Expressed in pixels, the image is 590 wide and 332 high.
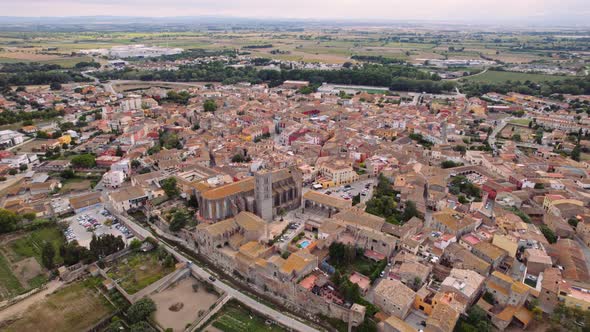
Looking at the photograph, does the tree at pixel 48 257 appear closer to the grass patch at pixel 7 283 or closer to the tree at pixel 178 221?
the grass patch at pixel 7 283

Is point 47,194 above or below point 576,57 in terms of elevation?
below

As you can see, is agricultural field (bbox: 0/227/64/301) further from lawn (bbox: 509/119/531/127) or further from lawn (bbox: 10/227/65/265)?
lawn (bbox: 509/119/531/127)

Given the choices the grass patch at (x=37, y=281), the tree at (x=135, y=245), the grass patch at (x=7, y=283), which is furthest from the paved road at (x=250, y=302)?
the grass patch at (x=7, y=283)

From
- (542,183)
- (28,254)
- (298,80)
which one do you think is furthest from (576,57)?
(28,254)

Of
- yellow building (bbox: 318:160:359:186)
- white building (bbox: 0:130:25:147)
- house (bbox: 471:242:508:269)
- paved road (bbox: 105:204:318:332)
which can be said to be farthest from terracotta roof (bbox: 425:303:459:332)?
white building (bbox: 0:130:25:147)

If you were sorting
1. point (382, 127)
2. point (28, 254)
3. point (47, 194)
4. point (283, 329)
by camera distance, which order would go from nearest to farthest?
point (283, 329) → point (28, 254) → point (47, 194) → point (382, 127)

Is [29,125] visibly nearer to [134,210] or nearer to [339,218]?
[134,210]
